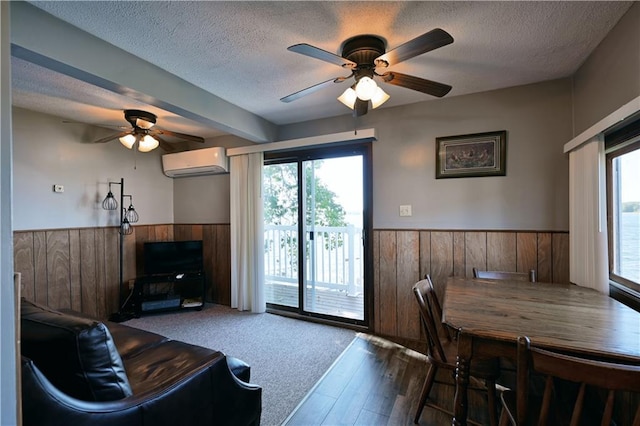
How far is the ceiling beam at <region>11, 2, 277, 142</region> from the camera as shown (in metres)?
1.54

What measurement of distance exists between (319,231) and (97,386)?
2734mm

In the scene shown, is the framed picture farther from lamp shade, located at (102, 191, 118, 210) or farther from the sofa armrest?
lamp shade, located at (102, 191, 118, 210)

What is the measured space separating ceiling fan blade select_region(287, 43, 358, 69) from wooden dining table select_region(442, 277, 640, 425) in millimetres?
1567

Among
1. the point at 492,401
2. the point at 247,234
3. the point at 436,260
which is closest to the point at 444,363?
the point at 492,401

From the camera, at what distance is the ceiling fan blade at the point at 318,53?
4.83 ft

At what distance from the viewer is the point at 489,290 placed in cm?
197

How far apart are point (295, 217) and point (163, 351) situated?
2.19m

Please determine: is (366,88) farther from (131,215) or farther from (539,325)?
(131,215)

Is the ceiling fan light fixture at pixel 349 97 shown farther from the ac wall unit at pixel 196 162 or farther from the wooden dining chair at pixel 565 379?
the ac wall unit at pixel 196 162

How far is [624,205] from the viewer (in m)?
1.87

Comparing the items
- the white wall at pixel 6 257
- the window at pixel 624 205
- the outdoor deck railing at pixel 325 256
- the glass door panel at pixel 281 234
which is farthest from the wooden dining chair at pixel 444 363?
the glass door panel at pixel 281 234

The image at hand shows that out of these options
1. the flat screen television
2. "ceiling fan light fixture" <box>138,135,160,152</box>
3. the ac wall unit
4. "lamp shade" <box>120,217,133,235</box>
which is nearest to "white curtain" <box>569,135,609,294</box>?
the ac wall unit

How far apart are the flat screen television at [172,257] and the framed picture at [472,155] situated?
329 centimetres

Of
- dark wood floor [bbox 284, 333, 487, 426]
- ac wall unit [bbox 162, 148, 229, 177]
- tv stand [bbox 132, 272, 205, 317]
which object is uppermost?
ac wall unit [bbox 162, 148, 229, 177]
